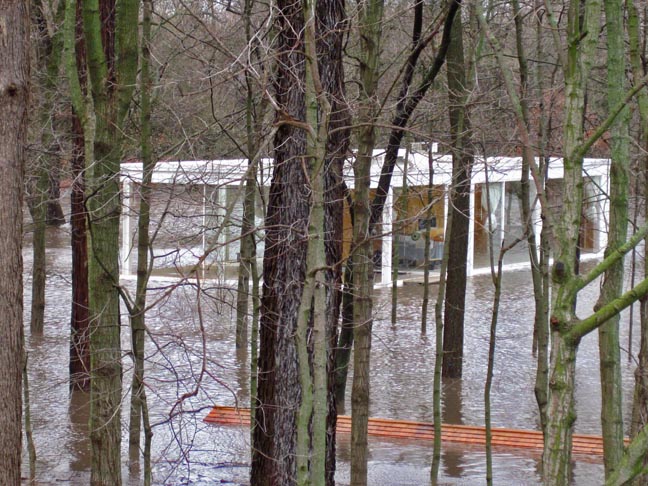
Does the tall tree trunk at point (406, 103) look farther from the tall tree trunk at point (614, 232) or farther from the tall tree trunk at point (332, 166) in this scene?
the tall tree trunk at point (614, 232)

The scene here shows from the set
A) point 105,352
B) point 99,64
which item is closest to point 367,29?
point 99,64

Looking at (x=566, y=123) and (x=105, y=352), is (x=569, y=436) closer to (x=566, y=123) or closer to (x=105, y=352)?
(x=566, y=123)

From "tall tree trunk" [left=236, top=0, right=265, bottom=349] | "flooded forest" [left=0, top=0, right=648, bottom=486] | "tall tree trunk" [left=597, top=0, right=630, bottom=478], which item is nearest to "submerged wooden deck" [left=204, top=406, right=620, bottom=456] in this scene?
"flooded forest" [left=0, top=0, right=648, bottom=486]

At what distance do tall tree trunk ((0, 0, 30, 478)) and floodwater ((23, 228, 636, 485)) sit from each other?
0.82m

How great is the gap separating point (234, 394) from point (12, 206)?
5.71ft

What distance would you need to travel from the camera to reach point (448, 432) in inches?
453

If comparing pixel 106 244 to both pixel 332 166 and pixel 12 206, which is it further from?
pixel 12 206

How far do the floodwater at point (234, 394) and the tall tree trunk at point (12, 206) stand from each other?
817 mm

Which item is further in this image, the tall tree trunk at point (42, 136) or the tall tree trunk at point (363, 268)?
the tall tree trunk at point (42, 136)

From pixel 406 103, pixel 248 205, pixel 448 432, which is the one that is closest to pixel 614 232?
pixel 406 103

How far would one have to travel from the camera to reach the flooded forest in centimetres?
438

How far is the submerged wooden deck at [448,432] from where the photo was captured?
36.2 feet

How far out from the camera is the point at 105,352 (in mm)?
7559

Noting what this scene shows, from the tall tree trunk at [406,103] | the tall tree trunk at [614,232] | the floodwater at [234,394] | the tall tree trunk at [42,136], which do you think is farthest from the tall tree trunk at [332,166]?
the tall tree trunk at [42,136]
